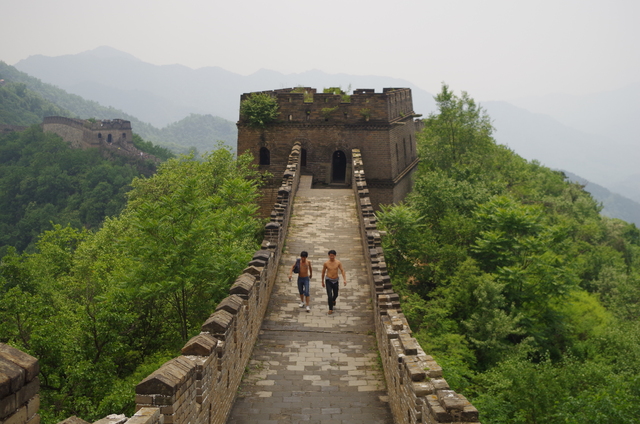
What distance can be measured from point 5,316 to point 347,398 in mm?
10232

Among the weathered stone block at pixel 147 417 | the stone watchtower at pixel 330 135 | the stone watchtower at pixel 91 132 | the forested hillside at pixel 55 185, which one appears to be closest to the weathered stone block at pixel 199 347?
the weathered stone block at pixel 147 417

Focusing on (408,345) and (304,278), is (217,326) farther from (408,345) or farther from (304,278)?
(304,278)

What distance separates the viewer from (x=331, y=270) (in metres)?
12.3

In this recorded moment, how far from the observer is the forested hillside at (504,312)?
511 inches

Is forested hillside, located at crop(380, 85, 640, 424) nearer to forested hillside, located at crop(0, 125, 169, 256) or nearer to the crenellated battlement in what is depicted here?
the crenellated battlement

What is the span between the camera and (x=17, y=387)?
401 cm

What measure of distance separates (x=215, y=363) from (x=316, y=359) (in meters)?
2.94

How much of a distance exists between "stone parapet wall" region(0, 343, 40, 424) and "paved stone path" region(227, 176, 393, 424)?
5062 millimetres

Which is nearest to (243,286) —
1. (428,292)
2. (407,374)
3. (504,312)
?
(407,374)

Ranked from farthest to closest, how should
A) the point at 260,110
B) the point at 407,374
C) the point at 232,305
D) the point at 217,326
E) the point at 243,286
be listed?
1. the point at 260,110
2. the point at 243,286
3. the point at 232,305
4. the point at 217,326
5. the point at 407,374

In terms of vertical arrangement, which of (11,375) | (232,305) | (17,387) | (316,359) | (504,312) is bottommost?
(504,312)

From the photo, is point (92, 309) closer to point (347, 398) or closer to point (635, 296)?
point (347, 398)

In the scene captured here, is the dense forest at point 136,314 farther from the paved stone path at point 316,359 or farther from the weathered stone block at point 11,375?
the weathered stone block at point 11,375

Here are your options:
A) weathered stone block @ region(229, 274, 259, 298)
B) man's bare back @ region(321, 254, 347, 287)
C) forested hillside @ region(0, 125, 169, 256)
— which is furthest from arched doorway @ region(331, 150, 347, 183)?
forested hillside @ region(0, 125, 169, 256)
